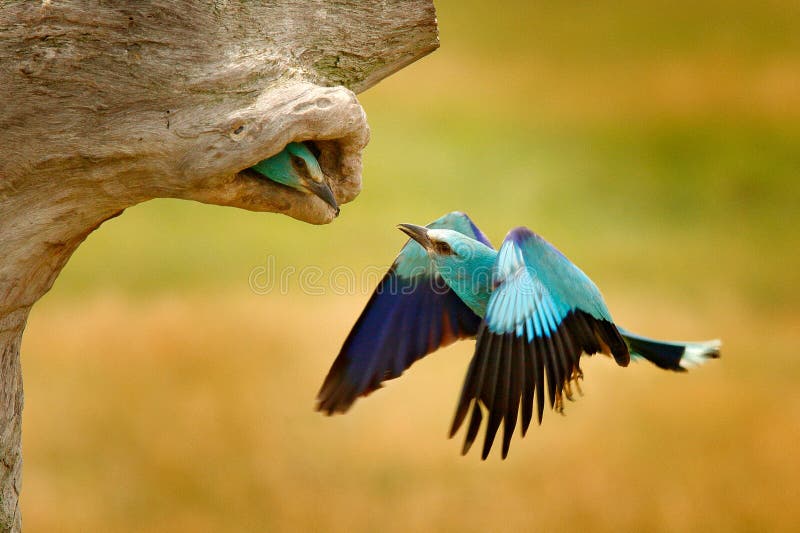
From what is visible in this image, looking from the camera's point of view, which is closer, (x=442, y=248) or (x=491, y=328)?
(x=491, y=328)

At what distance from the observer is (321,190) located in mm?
2072

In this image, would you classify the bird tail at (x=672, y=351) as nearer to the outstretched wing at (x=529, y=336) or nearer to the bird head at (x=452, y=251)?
the outstretched wing at (x=529, y=336)

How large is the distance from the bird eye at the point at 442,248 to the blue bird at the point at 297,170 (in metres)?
0.42

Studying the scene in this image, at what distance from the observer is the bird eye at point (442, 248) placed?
93.4 inches

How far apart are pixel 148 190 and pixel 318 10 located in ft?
1.96

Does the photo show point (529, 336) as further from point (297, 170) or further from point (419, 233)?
point (297, 170)

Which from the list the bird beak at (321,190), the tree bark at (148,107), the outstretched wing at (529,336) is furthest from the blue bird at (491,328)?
the tree bark at (148,107)

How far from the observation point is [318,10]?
210 centimetres

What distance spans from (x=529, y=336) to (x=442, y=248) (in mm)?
449

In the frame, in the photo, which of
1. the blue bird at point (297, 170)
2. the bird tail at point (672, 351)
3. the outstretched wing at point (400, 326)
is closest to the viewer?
the blue bird at point (297, 170)

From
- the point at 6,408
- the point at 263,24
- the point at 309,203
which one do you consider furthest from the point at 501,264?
the point at 6,408

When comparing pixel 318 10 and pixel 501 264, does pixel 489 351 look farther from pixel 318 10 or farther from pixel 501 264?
pixel 318 10

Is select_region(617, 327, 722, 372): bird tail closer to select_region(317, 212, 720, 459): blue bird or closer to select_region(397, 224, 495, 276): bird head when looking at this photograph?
select_region(317, 212, 720, 459): blue bird

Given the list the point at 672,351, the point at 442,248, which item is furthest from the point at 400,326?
the point at 672,351
